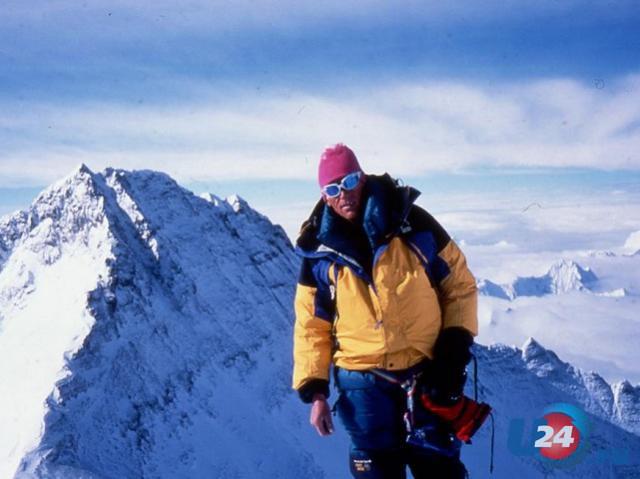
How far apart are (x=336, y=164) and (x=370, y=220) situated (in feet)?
2.24

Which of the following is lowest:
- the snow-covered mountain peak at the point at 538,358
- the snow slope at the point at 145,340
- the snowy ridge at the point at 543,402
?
the snowy ridge at the point at 543,402

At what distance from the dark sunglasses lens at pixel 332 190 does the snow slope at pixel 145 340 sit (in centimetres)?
3254

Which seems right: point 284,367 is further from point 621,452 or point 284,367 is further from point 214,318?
point 621,452

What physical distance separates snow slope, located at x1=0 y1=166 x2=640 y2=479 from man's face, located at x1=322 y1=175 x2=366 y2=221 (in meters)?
32.5

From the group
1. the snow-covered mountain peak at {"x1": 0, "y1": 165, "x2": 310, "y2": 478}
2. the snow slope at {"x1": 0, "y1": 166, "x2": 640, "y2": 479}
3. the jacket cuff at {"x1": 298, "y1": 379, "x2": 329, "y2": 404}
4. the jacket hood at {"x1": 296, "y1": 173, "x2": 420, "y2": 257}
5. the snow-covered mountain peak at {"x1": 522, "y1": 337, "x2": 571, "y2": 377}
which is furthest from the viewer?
the snow-covered mountain peak at {"x1": 522, "y1": 337, "x2": 571, "y2": 377}

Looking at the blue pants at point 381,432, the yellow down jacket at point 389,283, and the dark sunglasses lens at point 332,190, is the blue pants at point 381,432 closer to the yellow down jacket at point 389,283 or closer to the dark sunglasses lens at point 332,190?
the yellow down jacket at point 389,283

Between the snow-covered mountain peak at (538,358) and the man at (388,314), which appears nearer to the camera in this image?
the man at (388,314)

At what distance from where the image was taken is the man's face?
19.1ft

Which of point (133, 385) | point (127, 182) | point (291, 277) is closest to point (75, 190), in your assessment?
point (127, 182)

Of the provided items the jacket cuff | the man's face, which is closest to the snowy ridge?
the jacket cuff

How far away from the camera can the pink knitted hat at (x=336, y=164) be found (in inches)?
228

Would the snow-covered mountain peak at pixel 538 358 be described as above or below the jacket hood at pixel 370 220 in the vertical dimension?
below

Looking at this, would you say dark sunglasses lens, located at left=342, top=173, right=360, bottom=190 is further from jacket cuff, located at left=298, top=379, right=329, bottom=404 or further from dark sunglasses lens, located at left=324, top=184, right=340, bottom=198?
jacket cuff, located at left=298, top=379, right=329, bottom=404

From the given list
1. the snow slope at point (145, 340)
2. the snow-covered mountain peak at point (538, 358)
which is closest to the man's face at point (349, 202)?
the snow slope at point (145, 340)
